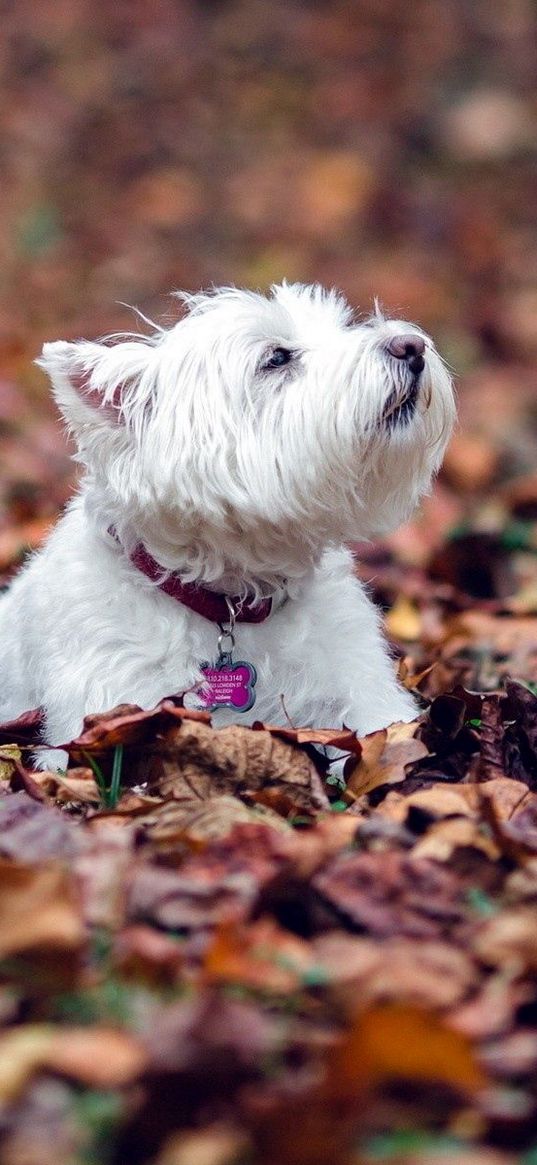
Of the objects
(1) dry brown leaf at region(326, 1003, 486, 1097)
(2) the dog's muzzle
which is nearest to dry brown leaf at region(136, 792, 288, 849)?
(1) dry brown leaf at region(326, 1003, 486, 1097)

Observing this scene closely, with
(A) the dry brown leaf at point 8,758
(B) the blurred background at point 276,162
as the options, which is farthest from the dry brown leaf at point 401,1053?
(B) the blurred background at point 276,162

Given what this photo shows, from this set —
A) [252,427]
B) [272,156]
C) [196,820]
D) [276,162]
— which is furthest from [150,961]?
[272,156]

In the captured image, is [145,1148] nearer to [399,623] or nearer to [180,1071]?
[180,1071]

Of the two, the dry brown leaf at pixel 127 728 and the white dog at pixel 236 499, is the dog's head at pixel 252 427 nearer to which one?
the white dog at pixel 236 499

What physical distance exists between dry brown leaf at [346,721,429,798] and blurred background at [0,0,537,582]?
248 inches

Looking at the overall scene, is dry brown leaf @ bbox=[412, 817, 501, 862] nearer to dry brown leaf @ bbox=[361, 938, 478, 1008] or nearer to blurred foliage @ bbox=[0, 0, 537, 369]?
dry brown leaf @ bbox=[361, 938, 478, 1008]

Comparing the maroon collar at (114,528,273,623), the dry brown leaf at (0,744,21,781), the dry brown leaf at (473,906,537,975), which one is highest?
the maroon collar at (114,528,273,623)

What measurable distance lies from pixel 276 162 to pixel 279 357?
12.1m

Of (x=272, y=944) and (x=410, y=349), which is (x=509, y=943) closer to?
(x=272, y=944)

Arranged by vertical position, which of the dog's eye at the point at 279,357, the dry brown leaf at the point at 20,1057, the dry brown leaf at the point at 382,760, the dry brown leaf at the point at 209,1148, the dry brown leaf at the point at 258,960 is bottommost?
the dry brown leaf at the point at 209,1148

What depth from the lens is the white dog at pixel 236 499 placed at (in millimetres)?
3912

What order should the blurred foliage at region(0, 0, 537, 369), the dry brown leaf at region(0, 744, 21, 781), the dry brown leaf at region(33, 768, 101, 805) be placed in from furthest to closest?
the blurred foliage at region(0, 0, 537, 369), the dry brown leaf at region(0, 744, 21, 781), the dry brown leaf at region(33, 768, 101, 805)

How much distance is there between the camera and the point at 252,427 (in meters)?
3.97

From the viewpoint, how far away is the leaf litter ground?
2.04 metres
